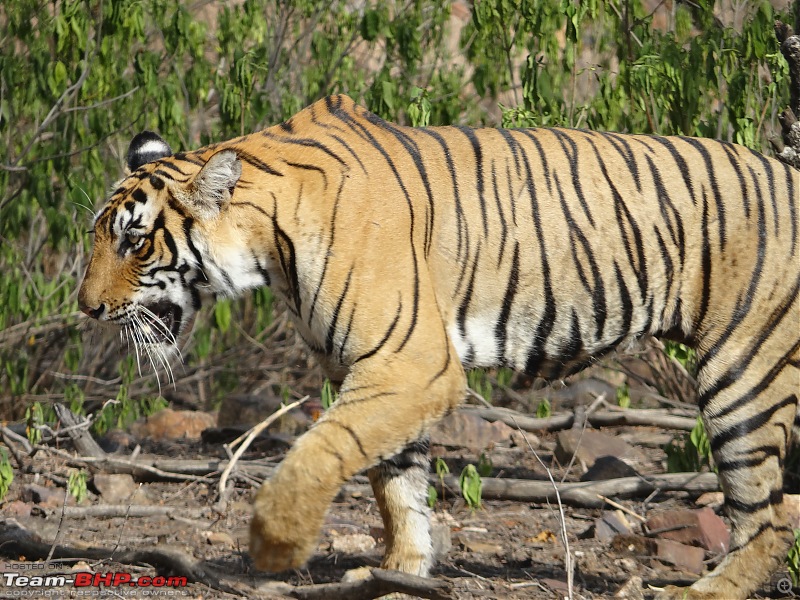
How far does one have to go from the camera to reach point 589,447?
631 centimetres

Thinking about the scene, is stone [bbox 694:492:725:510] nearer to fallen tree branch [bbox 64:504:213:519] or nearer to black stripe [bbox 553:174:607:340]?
black stripe [bbox 553:174:607:340]

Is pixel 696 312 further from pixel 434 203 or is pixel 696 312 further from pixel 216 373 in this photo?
pixel 216 373

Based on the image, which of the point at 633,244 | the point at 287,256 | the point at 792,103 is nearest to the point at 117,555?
the point at 287,256

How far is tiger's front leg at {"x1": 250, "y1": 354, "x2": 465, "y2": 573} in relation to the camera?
355 centimetres

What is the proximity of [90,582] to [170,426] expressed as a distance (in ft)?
10.8

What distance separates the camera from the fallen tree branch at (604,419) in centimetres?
624

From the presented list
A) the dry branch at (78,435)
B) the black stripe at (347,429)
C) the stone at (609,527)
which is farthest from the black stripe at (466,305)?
the dry branch at (78,435)

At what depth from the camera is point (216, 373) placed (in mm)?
8500

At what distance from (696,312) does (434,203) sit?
1.08 metres

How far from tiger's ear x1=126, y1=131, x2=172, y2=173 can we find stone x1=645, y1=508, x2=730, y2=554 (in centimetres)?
270

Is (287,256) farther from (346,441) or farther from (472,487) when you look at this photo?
(472,487)

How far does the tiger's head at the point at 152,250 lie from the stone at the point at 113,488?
64.0 inches

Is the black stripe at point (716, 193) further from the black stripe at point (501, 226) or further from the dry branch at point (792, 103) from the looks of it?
the black stripe at point (501, 226)

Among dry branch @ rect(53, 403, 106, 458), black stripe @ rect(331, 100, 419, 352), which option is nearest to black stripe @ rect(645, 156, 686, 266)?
black stripe @ rect(331, 100, 419, 352)
